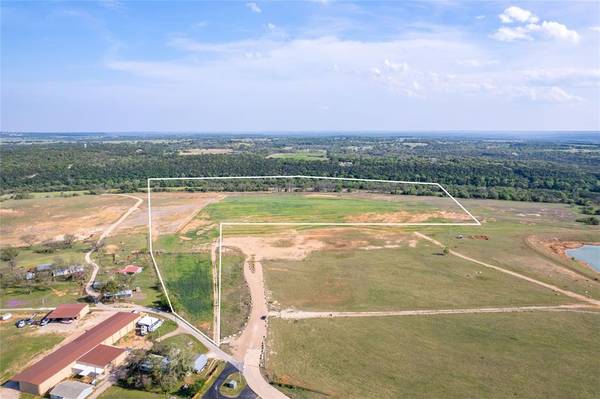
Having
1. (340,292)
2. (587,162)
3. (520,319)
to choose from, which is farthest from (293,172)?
(587,162)

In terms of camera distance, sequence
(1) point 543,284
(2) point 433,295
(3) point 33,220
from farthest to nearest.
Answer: (3) point 33,220 < (1) point 543,284 < (2) point 433,295

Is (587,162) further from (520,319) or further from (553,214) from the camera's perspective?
(520,319)

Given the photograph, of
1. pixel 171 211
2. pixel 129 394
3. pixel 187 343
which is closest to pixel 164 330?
pixel 187 343

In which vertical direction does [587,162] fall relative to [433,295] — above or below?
above

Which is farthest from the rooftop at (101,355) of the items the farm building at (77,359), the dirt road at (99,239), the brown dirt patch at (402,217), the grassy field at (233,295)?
the brown dirt patch at (402,217)

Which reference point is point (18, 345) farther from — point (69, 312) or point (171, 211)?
point (171, 211)
